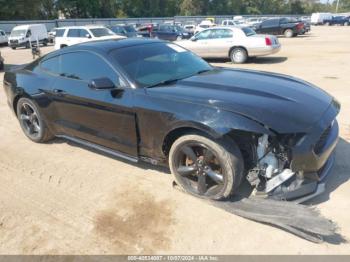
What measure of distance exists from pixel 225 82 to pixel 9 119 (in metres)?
4.95

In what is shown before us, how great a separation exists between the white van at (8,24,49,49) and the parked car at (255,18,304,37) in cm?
1871

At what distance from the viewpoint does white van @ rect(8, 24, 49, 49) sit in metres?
27.8

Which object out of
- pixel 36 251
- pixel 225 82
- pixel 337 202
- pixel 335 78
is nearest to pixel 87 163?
pixel 36 251

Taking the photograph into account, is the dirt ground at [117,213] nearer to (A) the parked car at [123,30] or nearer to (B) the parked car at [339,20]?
(A) the parked car at [123,30]

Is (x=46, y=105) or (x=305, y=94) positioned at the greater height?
(x=305, y=94)

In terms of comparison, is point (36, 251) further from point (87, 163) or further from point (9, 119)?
point (9, 119)

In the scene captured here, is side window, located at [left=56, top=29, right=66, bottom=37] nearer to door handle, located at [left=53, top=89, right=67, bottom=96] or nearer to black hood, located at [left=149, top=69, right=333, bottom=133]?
door handle, located at [left=53, top=89, right=67, bottom=96]

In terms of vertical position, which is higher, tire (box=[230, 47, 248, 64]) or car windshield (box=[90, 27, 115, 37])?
car windshield (box=[90, 27, 115, 37])

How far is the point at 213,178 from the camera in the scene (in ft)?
11.4

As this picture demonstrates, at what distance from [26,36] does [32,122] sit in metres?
26.0

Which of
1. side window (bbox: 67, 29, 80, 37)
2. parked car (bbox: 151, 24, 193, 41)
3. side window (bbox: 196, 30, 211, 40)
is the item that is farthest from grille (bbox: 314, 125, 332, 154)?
parked car (bbox: 151, 24, 193, 41)

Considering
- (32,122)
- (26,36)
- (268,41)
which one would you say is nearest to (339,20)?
(26,36)

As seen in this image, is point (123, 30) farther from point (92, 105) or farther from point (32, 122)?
point (92, 105)

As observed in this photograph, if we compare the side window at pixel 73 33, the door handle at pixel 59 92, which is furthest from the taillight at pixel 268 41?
the side window at pixel 73 33
